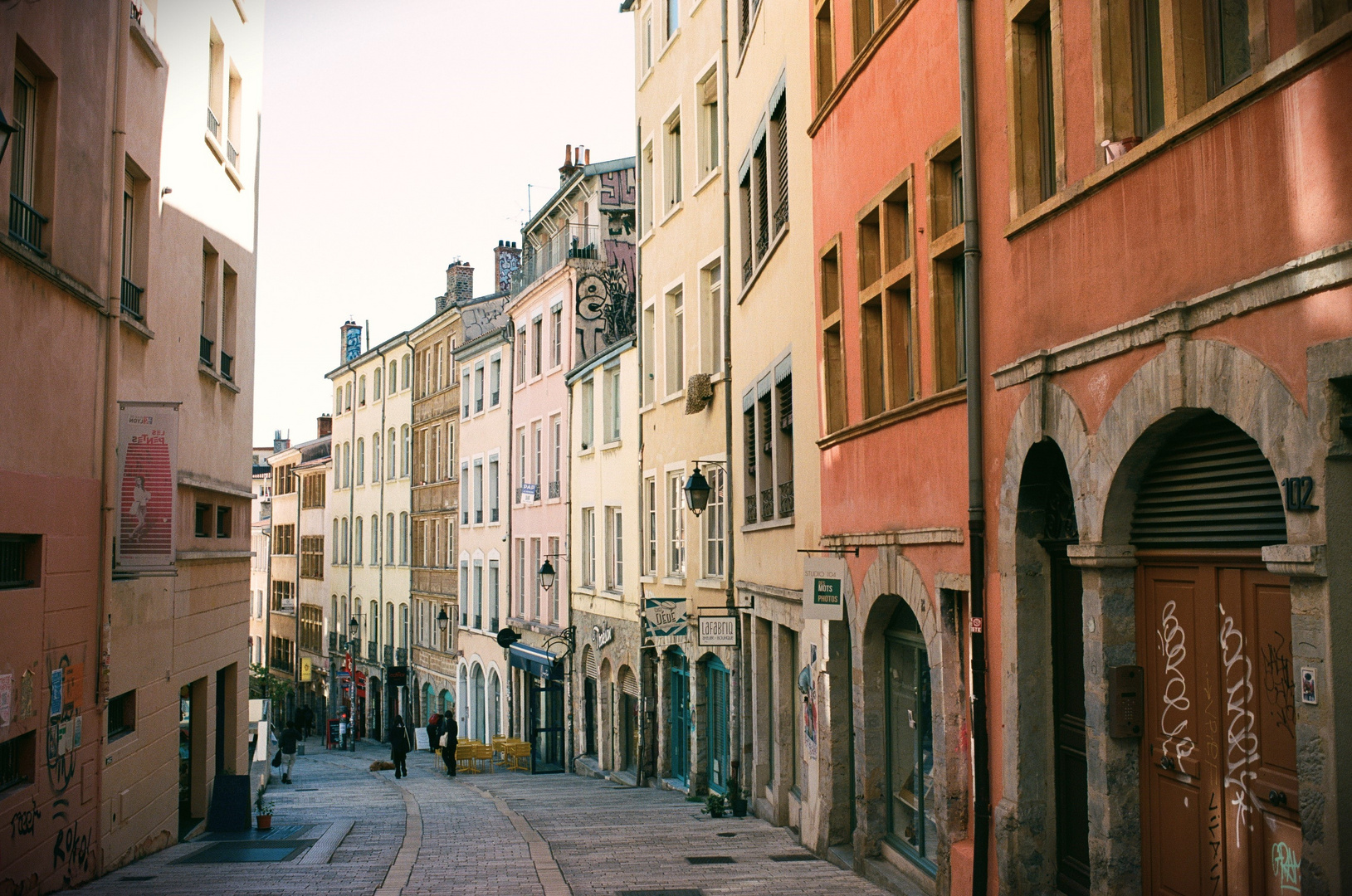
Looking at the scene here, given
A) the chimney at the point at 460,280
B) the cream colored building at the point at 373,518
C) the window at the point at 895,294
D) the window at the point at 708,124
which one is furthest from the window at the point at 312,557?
the window at the point at 895,294

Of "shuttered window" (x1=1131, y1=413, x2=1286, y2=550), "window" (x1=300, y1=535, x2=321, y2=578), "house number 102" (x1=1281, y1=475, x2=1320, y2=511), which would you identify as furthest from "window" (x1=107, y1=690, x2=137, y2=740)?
"window" (x1=300, y1=535, x2=321, y2=578)

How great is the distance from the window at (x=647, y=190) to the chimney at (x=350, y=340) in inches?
1684

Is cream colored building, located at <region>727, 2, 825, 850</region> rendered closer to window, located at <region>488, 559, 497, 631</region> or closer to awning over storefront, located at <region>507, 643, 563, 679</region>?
awning over storefront, located at <region>507, 643, 563, 679</region>

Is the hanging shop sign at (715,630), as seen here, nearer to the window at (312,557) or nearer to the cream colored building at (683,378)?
the cream colored building at (683,378)

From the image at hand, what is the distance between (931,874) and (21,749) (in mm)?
7590

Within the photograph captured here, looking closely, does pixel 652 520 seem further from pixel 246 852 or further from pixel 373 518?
pixel 373 518

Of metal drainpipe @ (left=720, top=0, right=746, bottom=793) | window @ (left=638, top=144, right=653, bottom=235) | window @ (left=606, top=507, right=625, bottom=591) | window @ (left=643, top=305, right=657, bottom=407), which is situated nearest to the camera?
metal drainpipe @ (left=720, top=0, right=746, bottom=793)

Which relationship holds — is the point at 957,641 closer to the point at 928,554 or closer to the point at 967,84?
the point at 928,554

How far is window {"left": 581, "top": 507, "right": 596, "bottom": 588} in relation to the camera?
3164 cm

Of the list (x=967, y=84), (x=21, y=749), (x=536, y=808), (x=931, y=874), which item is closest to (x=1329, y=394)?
(x=967, y=84)

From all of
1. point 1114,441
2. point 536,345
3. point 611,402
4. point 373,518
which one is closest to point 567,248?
point 536,345

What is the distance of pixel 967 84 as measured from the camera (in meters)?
9.49

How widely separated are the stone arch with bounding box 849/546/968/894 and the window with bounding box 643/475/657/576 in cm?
1299

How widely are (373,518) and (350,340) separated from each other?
576 inches
